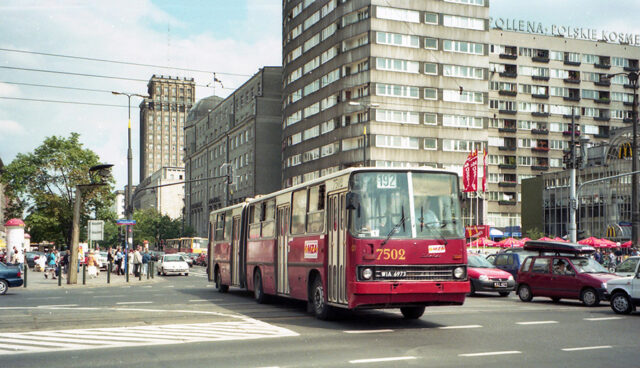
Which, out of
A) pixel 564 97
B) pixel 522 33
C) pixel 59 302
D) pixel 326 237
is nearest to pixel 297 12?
pixel 522 33

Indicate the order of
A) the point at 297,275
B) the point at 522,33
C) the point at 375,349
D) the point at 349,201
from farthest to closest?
the point at 522,33 → the point at 297,275 → the point at 349,201 → the point at 375,349

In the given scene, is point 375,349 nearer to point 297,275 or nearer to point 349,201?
point 349,201

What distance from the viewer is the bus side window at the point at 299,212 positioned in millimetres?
17047

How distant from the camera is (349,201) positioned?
45.1 feet

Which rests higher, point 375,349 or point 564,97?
point 564,97

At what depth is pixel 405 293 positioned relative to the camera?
13891mm

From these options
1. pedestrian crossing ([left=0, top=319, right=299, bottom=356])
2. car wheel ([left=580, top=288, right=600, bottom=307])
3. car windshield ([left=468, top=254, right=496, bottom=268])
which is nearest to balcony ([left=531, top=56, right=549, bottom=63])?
car windshield ([left=468, top=254, right=496, bottom=268])

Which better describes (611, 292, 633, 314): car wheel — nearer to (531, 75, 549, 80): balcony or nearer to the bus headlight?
the bus headlight

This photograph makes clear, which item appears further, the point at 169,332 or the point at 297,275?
the point at 297,275

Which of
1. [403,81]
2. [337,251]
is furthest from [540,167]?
[337,251]

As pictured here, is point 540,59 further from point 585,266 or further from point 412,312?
point 412,312

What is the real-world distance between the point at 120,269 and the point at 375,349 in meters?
38.7

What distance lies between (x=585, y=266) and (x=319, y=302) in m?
9.81

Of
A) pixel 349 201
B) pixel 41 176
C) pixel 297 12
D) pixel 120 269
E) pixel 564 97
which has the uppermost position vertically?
pixel 297 12
